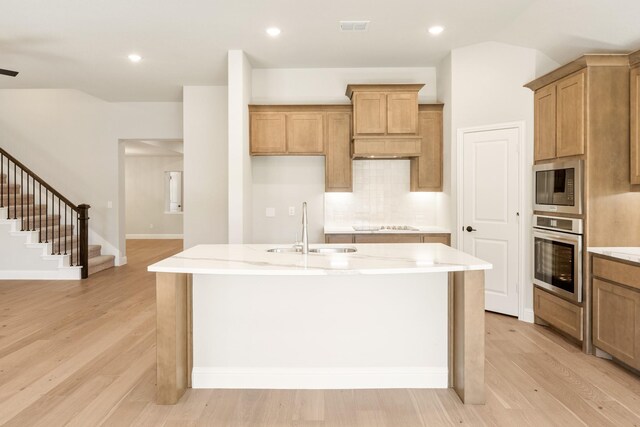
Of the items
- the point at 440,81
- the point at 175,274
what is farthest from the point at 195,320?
the point at 440,81

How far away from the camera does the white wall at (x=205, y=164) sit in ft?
21.2

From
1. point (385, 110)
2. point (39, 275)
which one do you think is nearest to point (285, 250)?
point (385, 110)

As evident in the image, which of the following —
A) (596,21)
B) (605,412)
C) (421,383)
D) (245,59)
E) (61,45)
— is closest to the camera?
(605,412)

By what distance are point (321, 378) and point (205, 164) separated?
4.47 meters

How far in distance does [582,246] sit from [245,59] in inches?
155

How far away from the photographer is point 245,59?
5.10 meters

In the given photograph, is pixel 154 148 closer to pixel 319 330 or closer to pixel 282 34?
pixel 282 34

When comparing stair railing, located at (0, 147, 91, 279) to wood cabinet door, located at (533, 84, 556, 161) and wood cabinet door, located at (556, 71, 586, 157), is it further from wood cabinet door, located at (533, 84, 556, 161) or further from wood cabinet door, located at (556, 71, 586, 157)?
wood cabinet door, located at (556, 71, 586, 157)

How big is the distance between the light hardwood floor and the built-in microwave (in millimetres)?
1144

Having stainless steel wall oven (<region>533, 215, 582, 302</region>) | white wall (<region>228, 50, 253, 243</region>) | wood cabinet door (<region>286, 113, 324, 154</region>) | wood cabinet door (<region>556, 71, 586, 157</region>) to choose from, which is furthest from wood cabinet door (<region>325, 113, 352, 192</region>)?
wood cabinet door (<region>556, 71, 586, 157</region>)

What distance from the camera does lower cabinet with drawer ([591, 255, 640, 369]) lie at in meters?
2.92

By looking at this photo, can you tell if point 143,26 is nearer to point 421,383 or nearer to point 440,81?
point 440,81

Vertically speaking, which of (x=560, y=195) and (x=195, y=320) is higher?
(x=560, y=195)

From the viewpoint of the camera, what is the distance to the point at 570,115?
3619mm
